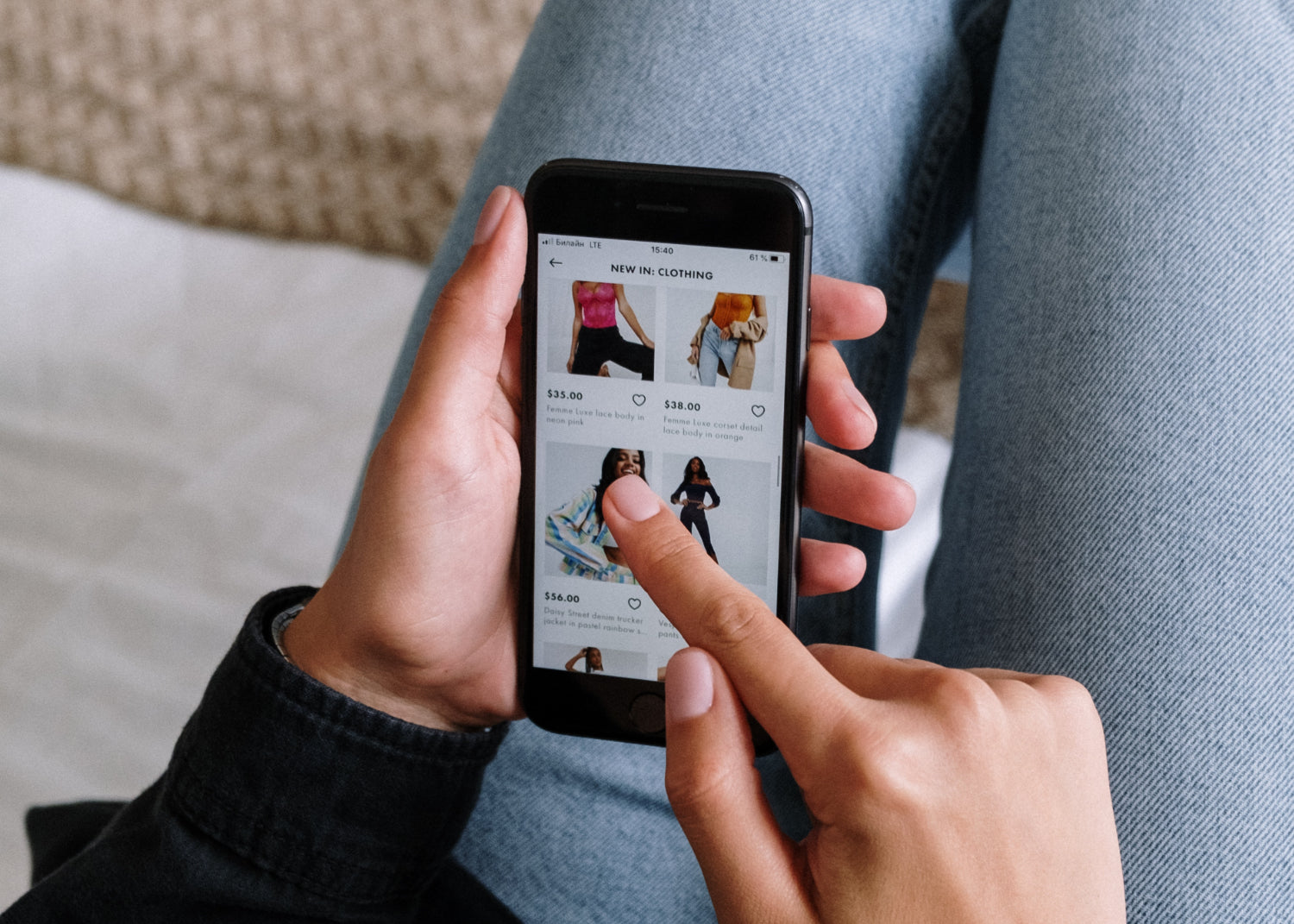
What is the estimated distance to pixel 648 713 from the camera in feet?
1.59

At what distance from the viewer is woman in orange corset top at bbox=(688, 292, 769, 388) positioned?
452 mm

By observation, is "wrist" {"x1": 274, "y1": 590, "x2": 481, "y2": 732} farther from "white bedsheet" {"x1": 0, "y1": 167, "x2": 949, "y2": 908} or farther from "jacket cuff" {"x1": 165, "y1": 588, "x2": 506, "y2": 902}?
"white bedsheet" {"x1": 0, "y1": 167, "x2": 949, "y2": 908}

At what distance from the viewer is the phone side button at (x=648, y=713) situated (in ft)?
1.58

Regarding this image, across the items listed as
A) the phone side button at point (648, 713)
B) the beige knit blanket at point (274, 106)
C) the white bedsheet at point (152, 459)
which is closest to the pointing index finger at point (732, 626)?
the phone side button at point (648, 713)

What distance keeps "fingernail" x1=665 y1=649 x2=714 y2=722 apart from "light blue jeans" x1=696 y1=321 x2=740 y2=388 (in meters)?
0.16

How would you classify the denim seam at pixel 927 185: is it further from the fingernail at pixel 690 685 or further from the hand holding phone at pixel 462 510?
the fingernail at pixel 690 685

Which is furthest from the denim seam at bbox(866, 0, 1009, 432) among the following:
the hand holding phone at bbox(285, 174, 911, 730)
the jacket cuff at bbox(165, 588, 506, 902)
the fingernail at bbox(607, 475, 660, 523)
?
the jacket cuff at bbox(165, 588, 506, 902)

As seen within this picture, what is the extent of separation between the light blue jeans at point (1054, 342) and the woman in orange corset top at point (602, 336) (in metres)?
0.13

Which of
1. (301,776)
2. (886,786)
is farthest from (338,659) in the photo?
(886,786)

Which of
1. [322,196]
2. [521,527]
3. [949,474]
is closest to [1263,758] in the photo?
[949,474]

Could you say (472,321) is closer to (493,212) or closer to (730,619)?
(493,212)

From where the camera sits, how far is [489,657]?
1.59ft

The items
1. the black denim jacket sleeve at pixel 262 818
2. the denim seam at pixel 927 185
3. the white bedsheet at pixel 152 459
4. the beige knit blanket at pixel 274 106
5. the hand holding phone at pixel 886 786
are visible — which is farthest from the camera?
the beige knit blanket at pixel 274 106

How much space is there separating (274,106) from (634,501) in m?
0.84
